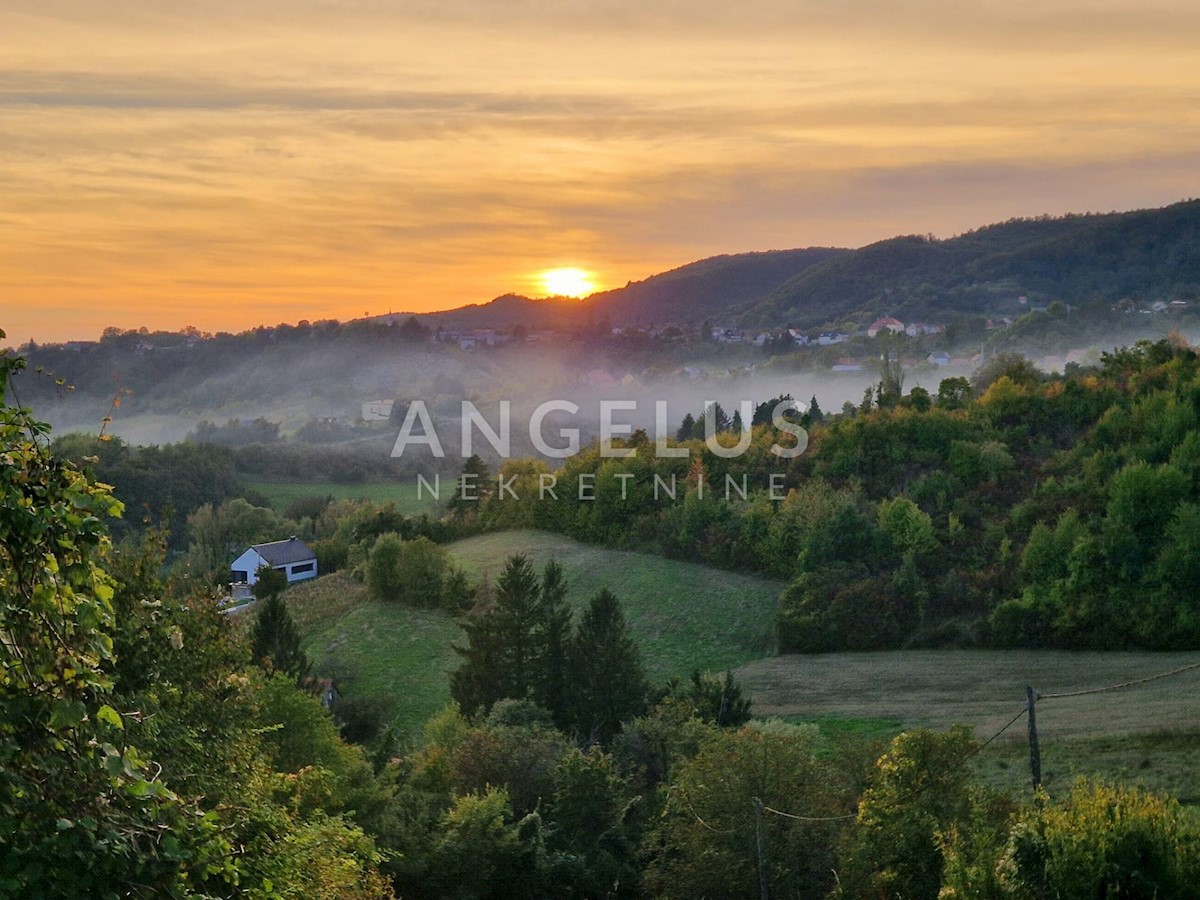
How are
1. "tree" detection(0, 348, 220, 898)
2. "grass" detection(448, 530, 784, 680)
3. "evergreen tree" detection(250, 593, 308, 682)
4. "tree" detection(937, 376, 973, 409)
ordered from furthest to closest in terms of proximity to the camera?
"tree" detection(937, 376, 973, 409) < "grass" detection(448, 530, 784, 680) < "evergreen tree" detection(250, 593, 308, 682) < "tree" detection(0, 348, 220, 898)

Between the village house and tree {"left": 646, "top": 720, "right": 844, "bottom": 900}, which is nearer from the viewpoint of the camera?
tree {"left": 646, "top": 720, "right": 844, "bottom": 900}

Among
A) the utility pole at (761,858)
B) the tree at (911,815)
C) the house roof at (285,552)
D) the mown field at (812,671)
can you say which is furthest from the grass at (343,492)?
the tree at (911,815)

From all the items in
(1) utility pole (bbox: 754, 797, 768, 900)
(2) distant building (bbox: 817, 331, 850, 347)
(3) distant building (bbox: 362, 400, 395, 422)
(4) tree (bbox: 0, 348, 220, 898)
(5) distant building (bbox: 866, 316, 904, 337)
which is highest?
(5) distant building (bbox: 866, 316, 904, 337)

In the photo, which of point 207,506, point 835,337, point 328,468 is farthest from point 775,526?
point 835,337

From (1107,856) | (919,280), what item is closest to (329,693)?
(1107,856)

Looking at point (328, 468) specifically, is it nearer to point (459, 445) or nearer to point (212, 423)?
point (459, 445)

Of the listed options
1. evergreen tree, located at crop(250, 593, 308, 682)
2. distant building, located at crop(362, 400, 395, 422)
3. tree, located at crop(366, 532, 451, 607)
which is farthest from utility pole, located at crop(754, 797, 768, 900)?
distant building, located at crop(362, 400, 395, 422)

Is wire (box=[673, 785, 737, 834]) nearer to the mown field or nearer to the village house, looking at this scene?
the mown field
